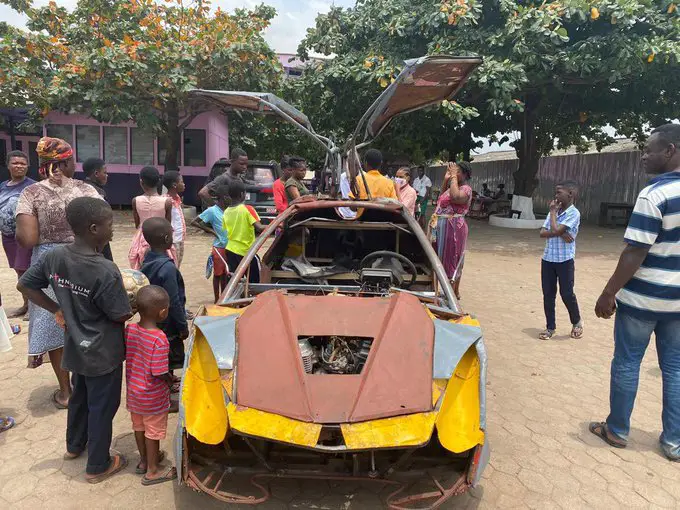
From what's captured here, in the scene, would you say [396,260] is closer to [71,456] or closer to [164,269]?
[164,269]

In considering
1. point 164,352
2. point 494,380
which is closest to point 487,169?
point 494,380

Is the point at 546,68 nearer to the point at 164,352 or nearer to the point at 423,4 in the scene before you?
the point at 423,4

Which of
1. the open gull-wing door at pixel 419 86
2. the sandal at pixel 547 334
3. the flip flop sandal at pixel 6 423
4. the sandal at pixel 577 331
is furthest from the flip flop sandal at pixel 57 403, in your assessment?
the sandal at pixel 577 331

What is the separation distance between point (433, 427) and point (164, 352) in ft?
4.79

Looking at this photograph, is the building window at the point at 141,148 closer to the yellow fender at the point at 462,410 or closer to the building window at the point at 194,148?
the building window at the point at 194,148

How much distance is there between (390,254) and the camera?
11.8ft

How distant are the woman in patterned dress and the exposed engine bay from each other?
322cm

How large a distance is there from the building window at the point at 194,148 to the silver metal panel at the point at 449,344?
1511 cm

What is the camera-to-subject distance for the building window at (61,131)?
50.4 feet

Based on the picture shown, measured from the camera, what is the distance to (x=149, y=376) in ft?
8.36

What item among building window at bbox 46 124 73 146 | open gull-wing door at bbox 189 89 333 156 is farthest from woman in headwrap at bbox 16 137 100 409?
building window at bbox 46 124 73 146

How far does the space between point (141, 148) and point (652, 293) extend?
16103 millimetres

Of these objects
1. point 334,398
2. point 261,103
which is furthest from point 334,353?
point 261,103

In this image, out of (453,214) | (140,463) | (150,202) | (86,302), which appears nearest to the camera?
(86,302)
